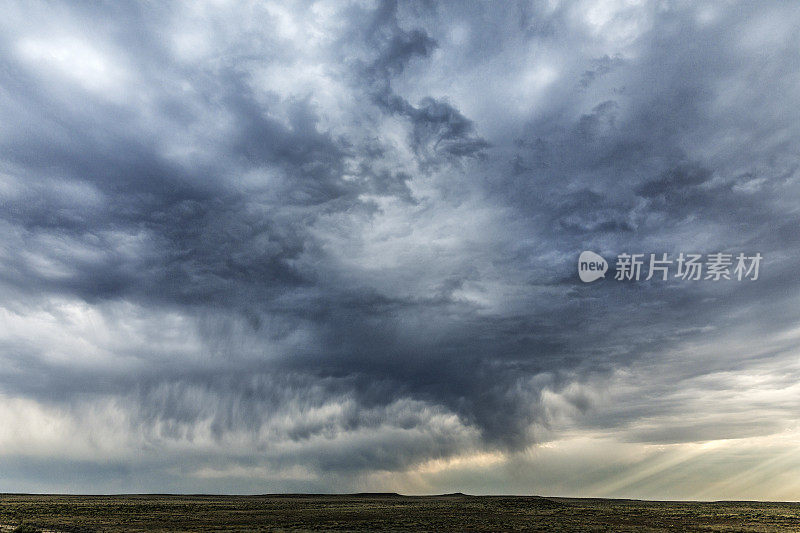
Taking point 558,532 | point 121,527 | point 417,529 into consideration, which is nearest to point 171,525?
point 121,527

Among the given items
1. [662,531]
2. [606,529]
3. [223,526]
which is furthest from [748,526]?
[223,526]

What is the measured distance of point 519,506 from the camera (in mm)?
150000

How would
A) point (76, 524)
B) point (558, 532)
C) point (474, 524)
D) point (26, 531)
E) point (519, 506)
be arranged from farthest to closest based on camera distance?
point (519, 506), point (474, 524), point (76, 524), point (558, 532), point (26, 531)

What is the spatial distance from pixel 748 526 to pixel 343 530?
2546 inches

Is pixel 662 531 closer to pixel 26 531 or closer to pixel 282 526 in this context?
pixel 282 526

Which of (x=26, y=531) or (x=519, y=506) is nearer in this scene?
(x=26, y=531)

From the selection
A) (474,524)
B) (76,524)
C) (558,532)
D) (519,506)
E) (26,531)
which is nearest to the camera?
(26,531)

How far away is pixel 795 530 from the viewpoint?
2992 inches

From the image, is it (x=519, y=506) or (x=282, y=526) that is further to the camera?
(x=519, y=506)

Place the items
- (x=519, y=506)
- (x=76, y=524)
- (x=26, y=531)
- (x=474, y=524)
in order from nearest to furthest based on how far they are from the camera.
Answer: (x=26, y=531) < (x=76, y=524) < (x=474, y=524) < (x=519, y=506)

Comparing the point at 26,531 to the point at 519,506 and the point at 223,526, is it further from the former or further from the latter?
the point at 519,506

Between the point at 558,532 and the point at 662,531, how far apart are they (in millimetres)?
16742

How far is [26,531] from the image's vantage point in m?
60.3

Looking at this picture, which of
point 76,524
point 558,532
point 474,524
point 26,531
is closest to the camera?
point 26,531
